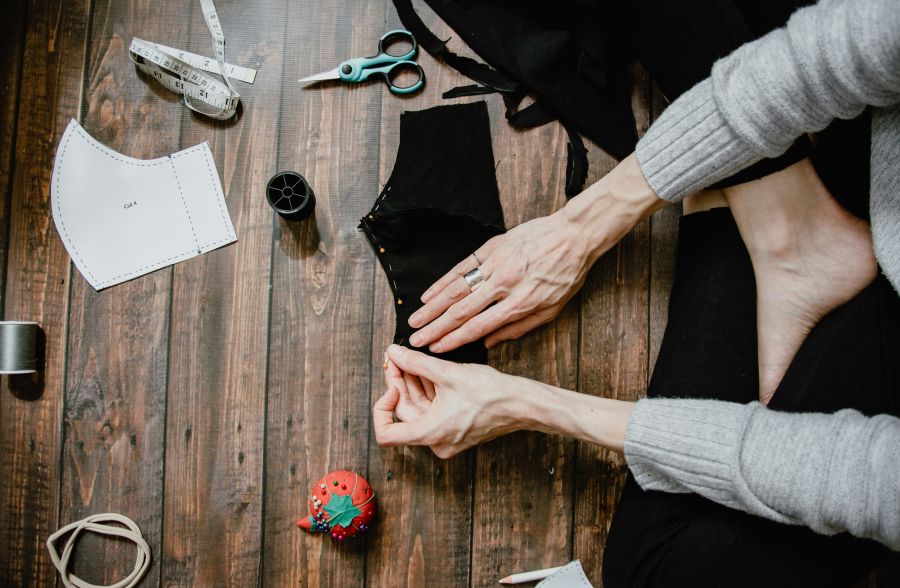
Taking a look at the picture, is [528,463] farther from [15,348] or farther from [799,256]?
[15,348]

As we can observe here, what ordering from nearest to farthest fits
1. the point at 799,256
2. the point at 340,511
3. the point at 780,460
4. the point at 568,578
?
the point at 780,460 < the point at 799,256 < the point at 340,511 < the point at 568,578

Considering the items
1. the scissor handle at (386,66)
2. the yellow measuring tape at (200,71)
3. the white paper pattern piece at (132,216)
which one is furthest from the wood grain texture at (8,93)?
the scissor handle at (386,66)

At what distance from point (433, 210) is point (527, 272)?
24 centimetres

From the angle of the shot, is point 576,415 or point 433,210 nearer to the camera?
point 576,415

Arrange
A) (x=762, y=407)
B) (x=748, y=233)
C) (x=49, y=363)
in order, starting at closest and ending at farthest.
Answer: (x=762, y=407) < (x=748, y=233) < (x=49, y=363)

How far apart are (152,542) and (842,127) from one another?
1554mm

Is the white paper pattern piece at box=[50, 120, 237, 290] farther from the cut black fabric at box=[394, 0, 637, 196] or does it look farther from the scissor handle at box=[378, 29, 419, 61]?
the cut black fabric at box=[394, 0, 637, 196]

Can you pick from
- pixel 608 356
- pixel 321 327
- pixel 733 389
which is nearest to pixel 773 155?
pixel 733 389

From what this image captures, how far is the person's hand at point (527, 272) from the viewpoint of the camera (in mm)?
1102

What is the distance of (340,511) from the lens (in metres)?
1.13

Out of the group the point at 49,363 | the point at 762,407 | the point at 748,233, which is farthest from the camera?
the point at 49,363

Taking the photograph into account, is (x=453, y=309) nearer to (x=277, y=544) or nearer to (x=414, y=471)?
(x=414, y=471)

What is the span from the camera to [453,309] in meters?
1.16

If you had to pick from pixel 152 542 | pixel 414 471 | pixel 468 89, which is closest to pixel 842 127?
pixel 468 89
